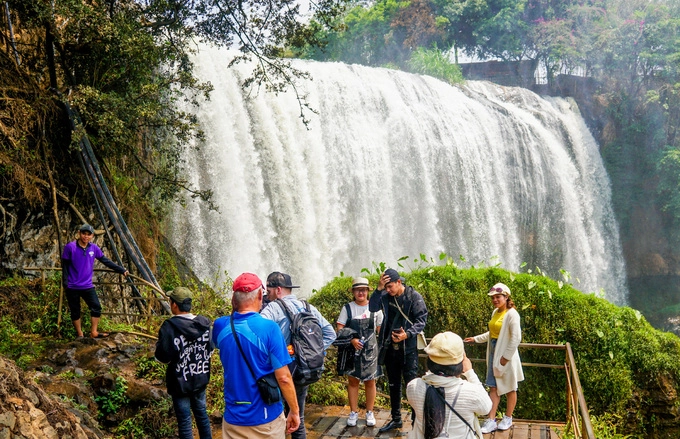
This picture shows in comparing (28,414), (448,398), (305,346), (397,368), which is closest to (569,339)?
(397,368)

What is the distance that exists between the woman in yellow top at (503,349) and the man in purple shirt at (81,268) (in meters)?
4.01

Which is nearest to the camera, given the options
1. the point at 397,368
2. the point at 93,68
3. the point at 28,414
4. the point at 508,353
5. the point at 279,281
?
the point at 28,414

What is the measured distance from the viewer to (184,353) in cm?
442

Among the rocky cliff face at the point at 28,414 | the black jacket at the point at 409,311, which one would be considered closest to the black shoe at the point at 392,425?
the black jacket at the point at 409,311

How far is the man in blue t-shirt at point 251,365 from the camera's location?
11.6ft

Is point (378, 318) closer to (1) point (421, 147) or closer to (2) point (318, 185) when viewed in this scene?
(2) point (318, 185)

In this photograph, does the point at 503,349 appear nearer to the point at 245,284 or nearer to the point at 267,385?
the point at 267,385

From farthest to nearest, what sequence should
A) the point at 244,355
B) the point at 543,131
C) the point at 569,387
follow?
the point at 543,131, the point at 569,387, the point at 244,355

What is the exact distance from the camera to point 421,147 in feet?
65.9

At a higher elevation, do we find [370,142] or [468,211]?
[370,142]

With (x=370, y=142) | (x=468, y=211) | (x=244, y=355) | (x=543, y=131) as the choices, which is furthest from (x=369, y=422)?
(x=543, y=131)

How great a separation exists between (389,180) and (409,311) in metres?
13.6

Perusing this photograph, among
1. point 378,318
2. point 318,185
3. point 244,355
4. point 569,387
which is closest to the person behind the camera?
point 244,355

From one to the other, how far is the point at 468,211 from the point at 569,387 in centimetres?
1495
